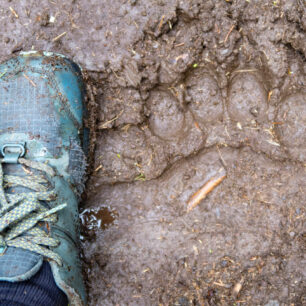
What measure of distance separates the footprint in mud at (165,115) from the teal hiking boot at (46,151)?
1.42 feet

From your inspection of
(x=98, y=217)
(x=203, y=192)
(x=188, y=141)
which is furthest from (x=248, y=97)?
(x=98, y=217)

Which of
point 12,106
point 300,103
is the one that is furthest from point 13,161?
point 300,103

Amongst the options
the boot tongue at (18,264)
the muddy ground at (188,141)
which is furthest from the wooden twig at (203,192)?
the boot tongue at (18,264)

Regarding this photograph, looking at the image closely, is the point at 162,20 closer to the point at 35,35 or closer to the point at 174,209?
the point at 35,35

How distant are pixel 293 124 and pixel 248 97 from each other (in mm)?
318

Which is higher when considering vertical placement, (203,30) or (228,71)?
(203,30)

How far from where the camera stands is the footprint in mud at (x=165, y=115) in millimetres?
2260

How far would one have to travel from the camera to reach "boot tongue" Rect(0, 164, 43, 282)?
1.63 metres

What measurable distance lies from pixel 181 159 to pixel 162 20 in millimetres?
843

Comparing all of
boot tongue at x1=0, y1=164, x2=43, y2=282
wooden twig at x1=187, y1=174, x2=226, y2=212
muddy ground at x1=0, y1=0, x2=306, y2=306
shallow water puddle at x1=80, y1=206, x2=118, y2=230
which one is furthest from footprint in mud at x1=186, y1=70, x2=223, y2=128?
boot tongue at x1=0, y1=164, x2=43, y2=282

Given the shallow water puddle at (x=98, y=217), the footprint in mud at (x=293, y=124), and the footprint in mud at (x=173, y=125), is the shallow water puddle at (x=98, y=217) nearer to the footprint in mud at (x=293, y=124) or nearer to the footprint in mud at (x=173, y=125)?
the footprint in mud at (x=173, y=125)

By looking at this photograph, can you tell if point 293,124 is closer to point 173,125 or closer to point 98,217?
point 173,125

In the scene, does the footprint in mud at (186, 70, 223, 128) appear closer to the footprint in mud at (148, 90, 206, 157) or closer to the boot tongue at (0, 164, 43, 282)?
the footprint in mud at (148, 90, 206, 157)

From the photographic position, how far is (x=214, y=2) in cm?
215
